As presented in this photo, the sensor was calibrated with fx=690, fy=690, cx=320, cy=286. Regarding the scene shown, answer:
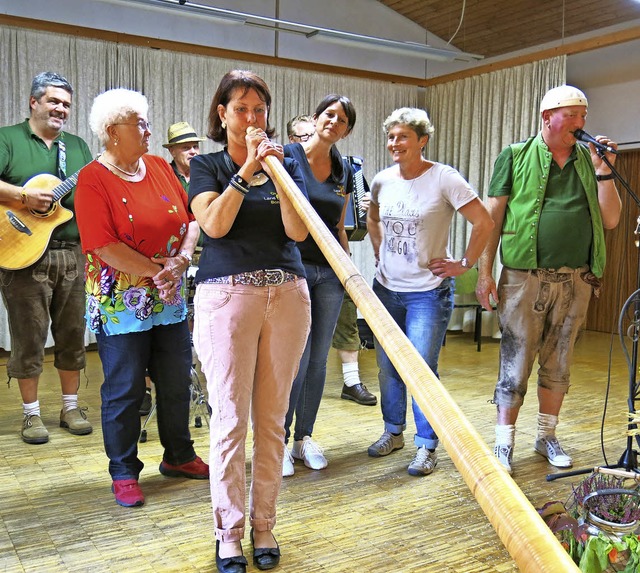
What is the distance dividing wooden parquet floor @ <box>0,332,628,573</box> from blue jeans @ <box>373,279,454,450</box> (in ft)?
0.78

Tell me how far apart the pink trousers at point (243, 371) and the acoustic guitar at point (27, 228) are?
1.59 metres

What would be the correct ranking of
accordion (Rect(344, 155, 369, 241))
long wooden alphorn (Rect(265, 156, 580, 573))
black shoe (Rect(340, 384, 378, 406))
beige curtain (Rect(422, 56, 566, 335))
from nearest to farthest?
1. long wooden alphorn (Rect(265, 156, 580, 573))
2. black shoe (Rect(340, 384, 378, 406))
3. accordion (Rect(344, 155, 369, 241))
4. beige curtain (Rect(422, 56, 566, 335))

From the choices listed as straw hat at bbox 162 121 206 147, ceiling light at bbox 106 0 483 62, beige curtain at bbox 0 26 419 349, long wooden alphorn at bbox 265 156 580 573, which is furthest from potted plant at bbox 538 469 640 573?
beige curtain at bbox 0 26 419 349

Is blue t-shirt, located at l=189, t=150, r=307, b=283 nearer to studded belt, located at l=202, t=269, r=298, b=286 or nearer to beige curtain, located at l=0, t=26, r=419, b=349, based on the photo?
studded belt, located at l=202, t=269, r=298, b=286

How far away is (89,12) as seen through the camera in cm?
583

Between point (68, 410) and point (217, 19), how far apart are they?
332 centimetres

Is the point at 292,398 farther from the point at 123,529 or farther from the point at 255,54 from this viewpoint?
the point at 255,54

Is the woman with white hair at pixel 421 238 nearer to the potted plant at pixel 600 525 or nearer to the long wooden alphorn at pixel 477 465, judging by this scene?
the potted plant at pixel 600 525

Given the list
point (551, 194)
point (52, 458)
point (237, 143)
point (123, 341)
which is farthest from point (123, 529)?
point (551, 194)

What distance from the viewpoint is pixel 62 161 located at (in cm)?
345

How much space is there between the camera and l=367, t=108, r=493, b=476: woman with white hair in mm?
2971

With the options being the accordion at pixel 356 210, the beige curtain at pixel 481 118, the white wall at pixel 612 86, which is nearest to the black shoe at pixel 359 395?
the accordion at pixel 356 210

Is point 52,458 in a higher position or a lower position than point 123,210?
lower

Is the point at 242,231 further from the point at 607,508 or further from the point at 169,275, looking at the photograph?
the point at 607,508
